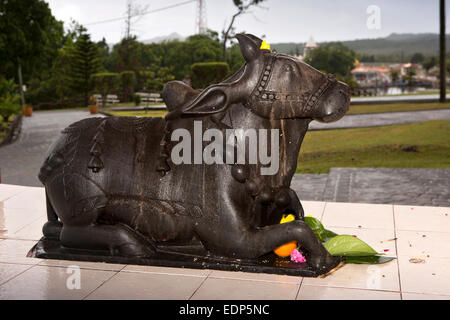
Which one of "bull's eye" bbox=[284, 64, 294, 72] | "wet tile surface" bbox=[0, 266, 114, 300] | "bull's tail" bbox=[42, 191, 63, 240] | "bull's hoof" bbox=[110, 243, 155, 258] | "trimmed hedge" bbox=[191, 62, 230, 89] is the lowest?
"wet tile surface" bbox=[0, 266, 114, 300]

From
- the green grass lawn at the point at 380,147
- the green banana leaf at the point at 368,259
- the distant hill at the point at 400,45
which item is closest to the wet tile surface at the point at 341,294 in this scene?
the green banana leaf at the point at 368,259

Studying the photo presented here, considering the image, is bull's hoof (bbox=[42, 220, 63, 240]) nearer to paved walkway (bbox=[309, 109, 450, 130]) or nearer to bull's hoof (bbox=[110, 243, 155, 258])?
bull's hoof (bbox=[110, 243, 155, 258])

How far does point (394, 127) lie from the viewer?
1103cm

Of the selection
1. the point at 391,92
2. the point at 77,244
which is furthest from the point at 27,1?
the point at 77,244

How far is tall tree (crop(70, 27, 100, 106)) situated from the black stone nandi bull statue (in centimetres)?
2081

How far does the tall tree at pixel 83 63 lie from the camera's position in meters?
23.4

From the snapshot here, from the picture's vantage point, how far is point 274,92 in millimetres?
2945

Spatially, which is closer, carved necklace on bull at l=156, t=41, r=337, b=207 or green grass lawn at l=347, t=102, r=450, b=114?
carved necklace on bull at l=156, t=41, r=337, b=207

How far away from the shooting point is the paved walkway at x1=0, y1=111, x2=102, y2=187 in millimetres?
8352

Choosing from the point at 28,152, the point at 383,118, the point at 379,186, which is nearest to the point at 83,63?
the point at 28,152

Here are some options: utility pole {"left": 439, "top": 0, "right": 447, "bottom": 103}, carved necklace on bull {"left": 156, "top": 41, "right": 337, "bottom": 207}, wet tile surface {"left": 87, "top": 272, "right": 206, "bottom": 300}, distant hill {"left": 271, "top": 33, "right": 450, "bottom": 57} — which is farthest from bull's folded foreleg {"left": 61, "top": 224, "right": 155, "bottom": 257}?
utility pole {"left": 439, "top": 0, "right": 447, "bottom": 103}

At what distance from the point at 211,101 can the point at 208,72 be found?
289 inches

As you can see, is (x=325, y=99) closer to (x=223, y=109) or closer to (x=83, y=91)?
(x=223, y=109)

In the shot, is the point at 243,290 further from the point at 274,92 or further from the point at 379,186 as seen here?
the point at 379,186
